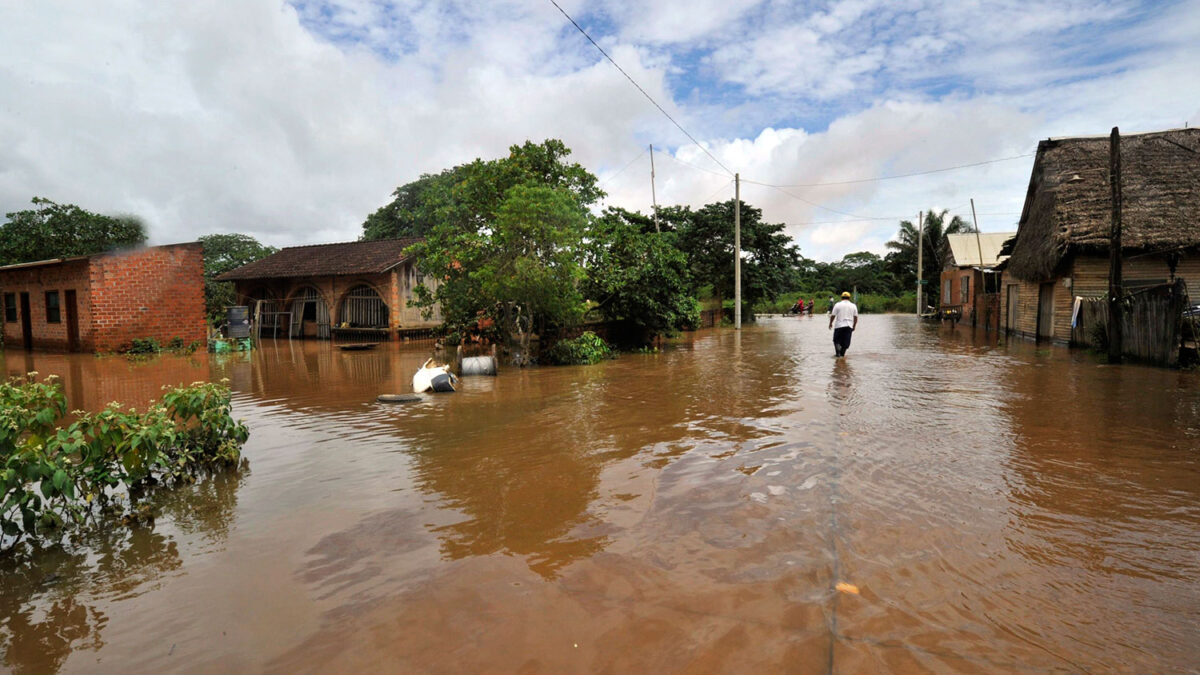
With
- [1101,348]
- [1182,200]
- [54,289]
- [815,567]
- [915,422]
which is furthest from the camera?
[54,289]

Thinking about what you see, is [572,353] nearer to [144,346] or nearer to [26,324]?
[144,346]

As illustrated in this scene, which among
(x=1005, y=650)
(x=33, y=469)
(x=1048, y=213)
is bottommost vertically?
(x=1005, y=650)

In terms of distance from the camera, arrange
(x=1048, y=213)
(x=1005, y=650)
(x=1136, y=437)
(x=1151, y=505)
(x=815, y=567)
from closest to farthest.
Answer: (x=1005, y=650) < (x=815, y=567) < (x=1151, y=505) < (x=1136, y=437) < (x=1048, y=213)

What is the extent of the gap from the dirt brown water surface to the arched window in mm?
16109

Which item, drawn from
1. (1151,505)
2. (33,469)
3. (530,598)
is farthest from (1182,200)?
(33,469)

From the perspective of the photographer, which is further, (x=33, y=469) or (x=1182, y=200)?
(x=1182, y=200)

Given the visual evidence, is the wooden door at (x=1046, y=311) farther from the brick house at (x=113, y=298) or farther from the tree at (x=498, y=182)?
the brick house at (x=113, y=298)

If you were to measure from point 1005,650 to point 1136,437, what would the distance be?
513 centimetres

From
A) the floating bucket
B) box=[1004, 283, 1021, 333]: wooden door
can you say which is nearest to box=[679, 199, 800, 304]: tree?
box=[1004, 283, 1021, 333]: wooden door

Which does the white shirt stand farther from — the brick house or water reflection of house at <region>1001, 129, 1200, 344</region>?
the brick house

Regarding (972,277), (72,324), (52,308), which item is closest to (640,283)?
(72,324)

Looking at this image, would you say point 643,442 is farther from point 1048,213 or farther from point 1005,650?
point 1048,213

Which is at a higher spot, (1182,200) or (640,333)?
(1182,200)

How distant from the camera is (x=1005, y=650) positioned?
A: 2801 mm
